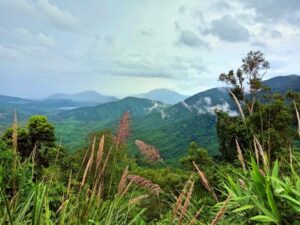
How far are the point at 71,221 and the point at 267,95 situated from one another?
36217 mm

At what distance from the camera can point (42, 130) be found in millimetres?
38188

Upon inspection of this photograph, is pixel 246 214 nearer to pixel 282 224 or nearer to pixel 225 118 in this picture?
pixel 282 224

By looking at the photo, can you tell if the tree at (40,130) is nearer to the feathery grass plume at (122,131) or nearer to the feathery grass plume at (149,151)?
the feathery grass plume at (149,151)

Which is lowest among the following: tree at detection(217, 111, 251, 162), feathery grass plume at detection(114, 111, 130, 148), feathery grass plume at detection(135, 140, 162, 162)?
tree at detection(217, 111, 251, 162)

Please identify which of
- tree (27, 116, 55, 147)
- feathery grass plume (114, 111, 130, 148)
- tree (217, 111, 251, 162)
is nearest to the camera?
feathery grass plume (114, 111, 130, 148)

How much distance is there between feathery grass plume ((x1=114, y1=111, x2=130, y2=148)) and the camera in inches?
144

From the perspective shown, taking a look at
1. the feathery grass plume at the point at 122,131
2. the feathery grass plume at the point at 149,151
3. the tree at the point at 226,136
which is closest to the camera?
the feathery grass plume at the point at 122,131

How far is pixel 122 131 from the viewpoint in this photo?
370cm

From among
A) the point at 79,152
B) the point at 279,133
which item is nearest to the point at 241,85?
the point at 279,133

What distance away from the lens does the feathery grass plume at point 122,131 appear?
12.0ft

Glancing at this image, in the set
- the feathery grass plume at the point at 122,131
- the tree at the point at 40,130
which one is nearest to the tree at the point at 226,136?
the tree at the point at 40,130

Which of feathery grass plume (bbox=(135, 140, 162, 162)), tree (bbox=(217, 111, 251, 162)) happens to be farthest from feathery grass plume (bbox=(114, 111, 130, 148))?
Result: tree (bbox=(217, 111, 251, 162))

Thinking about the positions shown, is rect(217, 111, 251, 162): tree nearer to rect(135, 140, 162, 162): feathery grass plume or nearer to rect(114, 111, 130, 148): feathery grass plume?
rect(135, 140, 162, 162): feathery grass plume

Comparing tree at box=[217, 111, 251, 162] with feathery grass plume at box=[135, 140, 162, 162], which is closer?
feathery grass plume at box=[135, 140, 162, 162]
